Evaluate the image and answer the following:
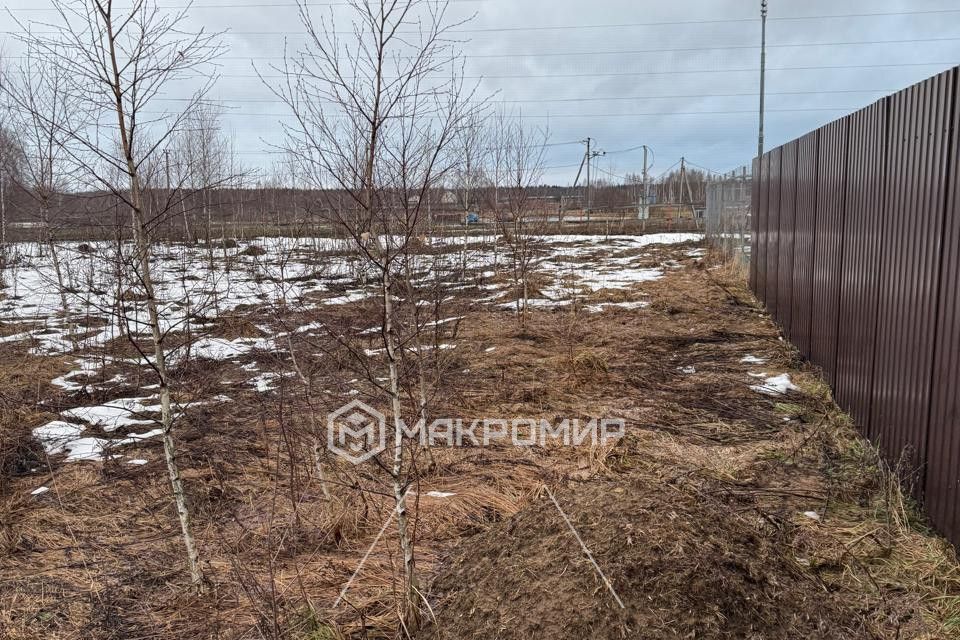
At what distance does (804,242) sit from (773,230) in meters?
2.09

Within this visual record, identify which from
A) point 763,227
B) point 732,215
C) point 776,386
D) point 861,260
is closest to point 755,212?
point 763,227

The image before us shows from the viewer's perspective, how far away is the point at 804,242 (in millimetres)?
6402

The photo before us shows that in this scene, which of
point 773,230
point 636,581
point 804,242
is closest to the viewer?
point 636,581

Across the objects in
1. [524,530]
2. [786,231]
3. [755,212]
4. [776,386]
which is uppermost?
[755,212]

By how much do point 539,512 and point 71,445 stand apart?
4.45 meters

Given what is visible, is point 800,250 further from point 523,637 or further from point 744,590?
point 523,637

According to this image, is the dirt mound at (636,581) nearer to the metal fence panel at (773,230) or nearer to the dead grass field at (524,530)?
the dead grass field at (524,530)

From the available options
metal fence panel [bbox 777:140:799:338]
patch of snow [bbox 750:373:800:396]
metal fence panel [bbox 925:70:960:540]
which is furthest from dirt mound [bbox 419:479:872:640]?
metal fence panel [bbox 777:140:799:338]

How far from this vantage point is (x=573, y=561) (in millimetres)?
2297

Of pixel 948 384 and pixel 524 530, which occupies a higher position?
pixel 948 384

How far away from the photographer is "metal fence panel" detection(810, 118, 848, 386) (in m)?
5.02

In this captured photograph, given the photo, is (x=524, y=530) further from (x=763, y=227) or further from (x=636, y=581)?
(x=763, y=227)

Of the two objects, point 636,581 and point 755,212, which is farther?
point 755,212

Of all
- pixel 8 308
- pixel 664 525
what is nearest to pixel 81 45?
pixel 664 525
